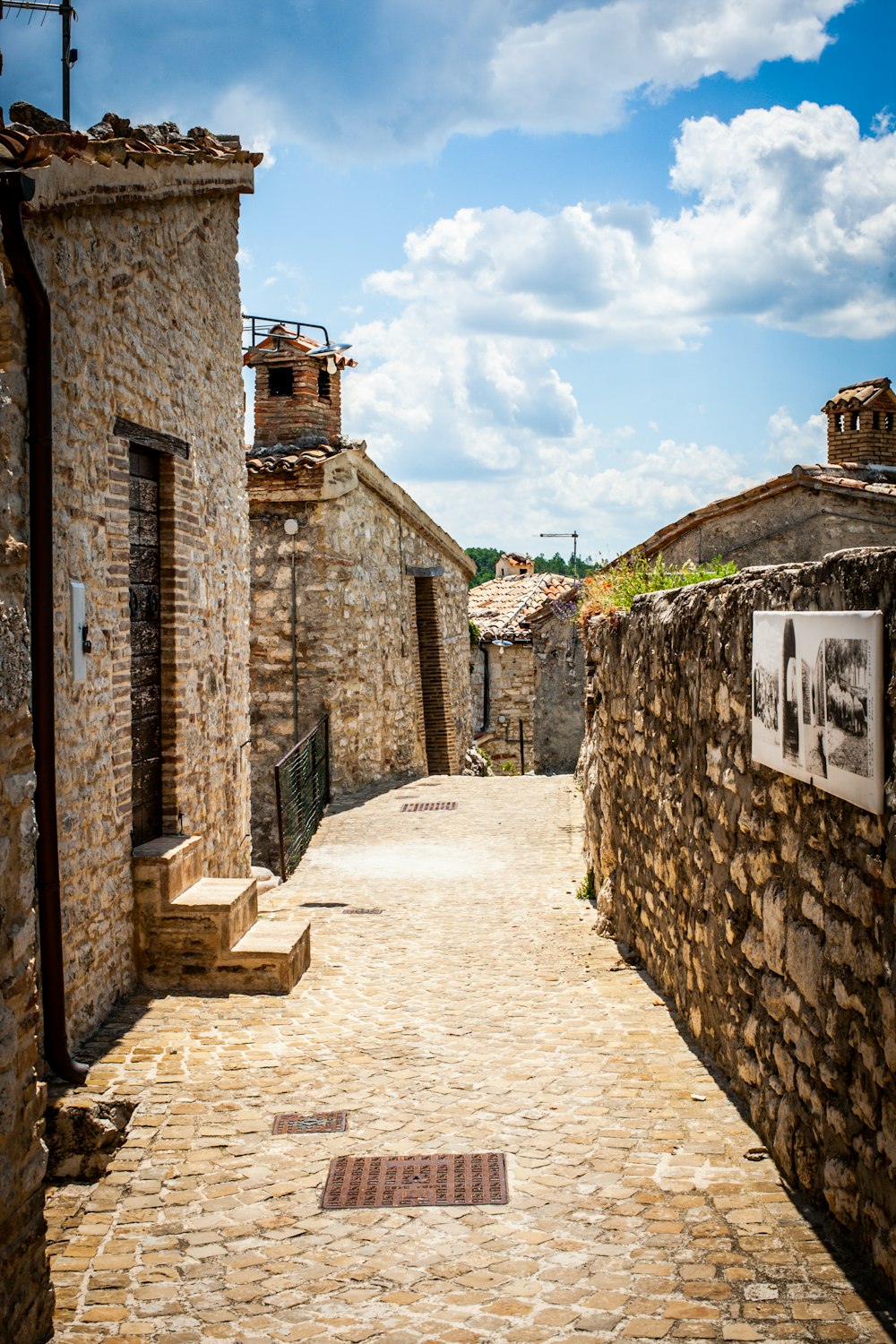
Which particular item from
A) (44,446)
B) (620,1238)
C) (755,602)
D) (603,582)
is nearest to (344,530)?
(603,582)

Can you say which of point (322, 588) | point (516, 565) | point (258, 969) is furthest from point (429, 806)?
point (516, 565)

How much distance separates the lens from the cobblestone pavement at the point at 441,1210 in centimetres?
318

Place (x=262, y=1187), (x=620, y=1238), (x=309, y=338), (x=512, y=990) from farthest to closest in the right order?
(x=309, y=338) → (x=512, y=990) → (x=262, y=1187) → (x=620, y=1238)

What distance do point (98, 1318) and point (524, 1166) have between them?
1.56m

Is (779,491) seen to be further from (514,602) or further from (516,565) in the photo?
(516,565)

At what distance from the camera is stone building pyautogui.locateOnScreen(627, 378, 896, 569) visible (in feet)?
37.1

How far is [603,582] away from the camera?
8609mm

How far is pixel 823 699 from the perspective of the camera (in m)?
3.28

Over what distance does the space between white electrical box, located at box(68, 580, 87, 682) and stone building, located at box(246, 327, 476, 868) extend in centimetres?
752

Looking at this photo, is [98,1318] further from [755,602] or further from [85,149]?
[85,149]

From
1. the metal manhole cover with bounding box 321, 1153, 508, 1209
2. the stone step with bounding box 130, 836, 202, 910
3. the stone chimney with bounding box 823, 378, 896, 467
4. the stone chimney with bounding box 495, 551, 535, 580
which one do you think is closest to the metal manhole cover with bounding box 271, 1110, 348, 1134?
the metal manhole cover with bounding box 321, 1153, 508, 1209

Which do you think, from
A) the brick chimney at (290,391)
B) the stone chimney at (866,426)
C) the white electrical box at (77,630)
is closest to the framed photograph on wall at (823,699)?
the white electrical box at (77,630)

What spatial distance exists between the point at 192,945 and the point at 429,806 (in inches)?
304

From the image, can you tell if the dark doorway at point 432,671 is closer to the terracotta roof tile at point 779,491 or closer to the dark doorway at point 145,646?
the terracotta roof tile at point 779,491
